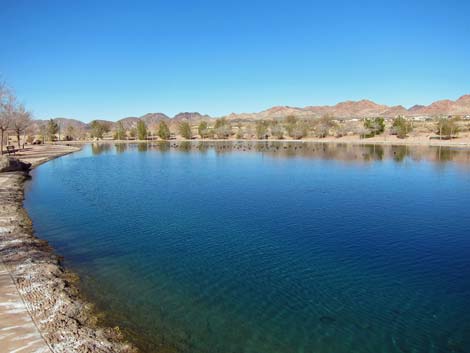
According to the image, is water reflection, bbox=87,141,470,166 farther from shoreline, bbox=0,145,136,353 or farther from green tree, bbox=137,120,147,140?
green tree, bbox=137,120,147,140

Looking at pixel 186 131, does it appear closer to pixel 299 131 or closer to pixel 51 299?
pixel 299 131

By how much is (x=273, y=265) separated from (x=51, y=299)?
690 cm

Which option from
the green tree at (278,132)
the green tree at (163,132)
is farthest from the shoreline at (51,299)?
the green tree at (163,132)

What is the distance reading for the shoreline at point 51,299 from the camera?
690cm

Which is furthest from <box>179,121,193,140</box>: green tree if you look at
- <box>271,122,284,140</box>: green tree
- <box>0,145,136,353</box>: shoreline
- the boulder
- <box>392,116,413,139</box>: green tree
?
<box>0,145,136,353</box>: shoreline

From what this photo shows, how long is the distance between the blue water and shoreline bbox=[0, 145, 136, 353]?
49 centimetres

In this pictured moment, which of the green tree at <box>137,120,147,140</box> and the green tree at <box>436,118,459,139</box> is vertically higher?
the green tree at <box>137,120,147,140</box>

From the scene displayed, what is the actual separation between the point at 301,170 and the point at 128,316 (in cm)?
2982

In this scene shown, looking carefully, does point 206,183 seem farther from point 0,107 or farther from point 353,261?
point 0,107

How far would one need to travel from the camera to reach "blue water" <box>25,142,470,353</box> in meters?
7.87

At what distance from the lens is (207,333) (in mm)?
7820

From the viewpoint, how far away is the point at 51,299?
8.58 meters

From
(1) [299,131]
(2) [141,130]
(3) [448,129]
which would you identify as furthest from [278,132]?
(3) [448,129]

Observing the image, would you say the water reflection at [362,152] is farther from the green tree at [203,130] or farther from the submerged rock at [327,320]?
the green tree at [203,130]
